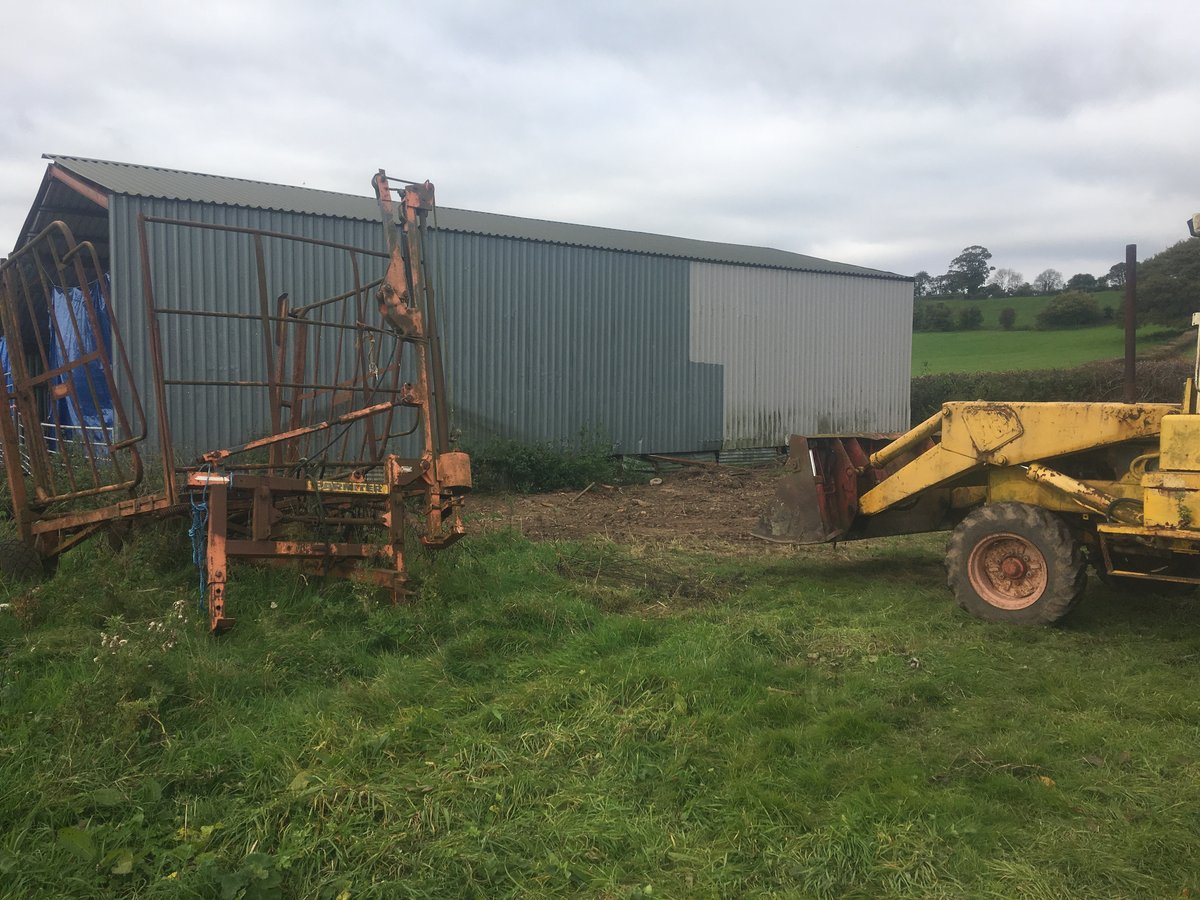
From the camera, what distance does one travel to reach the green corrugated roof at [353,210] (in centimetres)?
1179

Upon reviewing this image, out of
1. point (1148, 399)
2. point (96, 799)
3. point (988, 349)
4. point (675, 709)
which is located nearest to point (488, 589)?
point (675, 709)

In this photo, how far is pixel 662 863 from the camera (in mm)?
3252

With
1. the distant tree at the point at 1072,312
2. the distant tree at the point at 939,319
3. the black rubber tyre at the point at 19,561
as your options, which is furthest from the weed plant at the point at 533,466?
the distant tree at the point at 939,319

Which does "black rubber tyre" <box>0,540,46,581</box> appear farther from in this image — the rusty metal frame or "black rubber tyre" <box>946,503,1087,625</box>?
"black rubber tyre" <box>946,503,1087,625</box>

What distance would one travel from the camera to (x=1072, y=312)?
1660 inches

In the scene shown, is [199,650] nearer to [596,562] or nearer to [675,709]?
[675,709]

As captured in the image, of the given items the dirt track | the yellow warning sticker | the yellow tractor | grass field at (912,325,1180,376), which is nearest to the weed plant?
the dirt track

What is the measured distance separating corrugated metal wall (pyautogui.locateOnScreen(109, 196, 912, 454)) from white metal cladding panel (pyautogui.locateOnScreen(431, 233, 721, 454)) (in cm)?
3

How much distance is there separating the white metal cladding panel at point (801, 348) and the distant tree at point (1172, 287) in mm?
5977

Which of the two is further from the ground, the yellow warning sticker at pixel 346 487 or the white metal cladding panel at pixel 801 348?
the white metal cladding panel at pixel 801 348

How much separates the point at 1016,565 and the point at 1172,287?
7.95 m

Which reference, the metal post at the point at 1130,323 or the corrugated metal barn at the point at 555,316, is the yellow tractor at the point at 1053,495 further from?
the corrugated metal barn at the point at 555,316

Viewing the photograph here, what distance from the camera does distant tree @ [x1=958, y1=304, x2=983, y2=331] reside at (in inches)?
1891

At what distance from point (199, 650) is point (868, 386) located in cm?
1702
